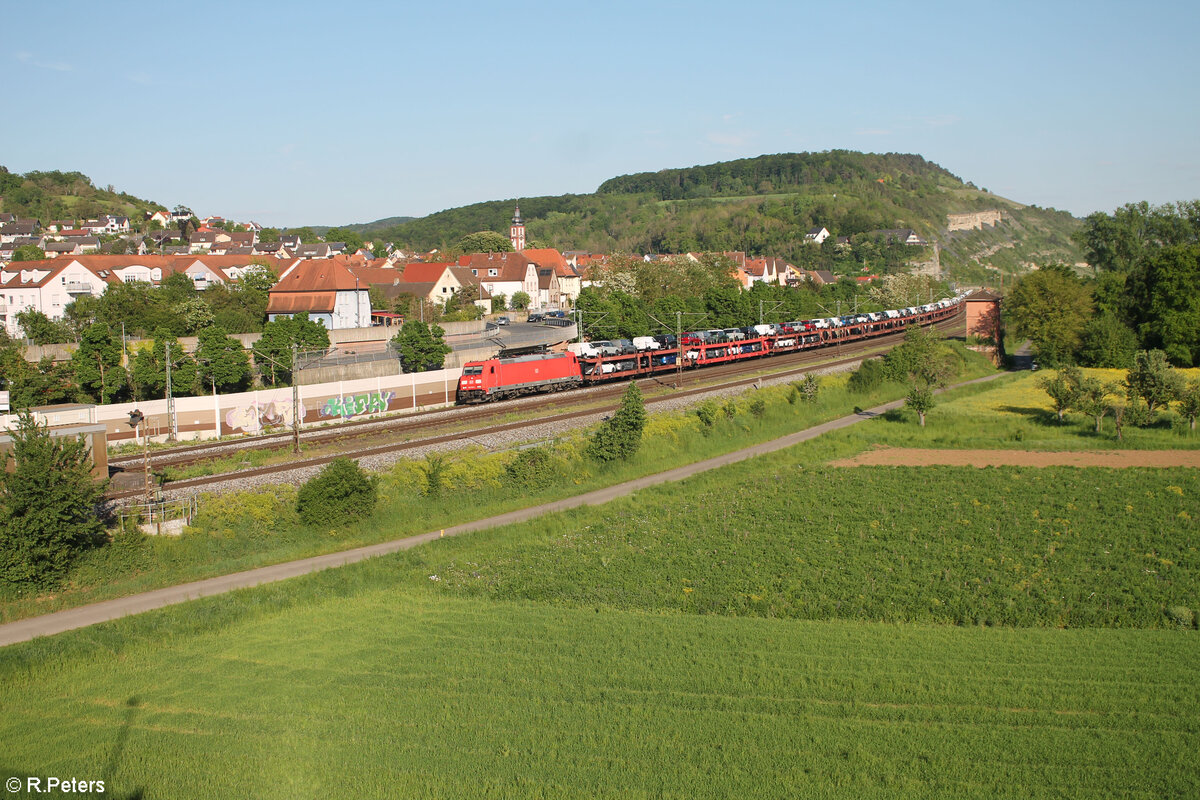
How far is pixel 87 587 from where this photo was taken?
81.6 ft

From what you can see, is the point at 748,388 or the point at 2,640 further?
the point at 748,388

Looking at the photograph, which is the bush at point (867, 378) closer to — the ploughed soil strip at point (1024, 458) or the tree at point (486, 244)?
the ploughed soil strip at point (1024, 458)

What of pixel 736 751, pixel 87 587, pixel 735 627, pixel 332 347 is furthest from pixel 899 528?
pixel 332 347

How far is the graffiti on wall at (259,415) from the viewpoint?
46.2m

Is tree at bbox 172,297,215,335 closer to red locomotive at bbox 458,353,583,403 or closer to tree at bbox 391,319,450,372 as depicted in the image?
tree at bbox 391,319,450,372

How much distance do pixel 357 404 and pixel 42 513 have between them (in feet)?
86.7

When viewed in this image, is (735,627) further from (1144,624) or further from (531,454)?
(531,454)

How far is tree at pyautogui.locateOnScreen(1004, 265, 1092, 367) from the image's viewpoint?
70.6 meters

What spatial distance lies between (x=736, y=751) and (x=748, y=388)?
141ft

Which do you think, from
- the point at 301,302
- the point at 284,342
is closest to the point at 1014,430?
the point at 284,342

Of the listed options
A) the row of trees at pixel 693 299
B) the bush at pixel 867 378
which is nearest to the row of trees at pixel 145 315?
the row of trees at pixel 693 299

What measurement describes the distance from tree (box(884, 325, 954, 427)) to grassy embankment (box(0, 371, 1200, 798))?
25.7 meters

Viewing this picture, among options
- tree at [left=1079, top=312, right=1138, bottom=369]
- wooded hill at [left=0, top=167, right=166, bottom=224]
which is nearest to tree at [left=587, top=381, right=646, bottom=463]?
tree at [left=1079, top=312, right=1138, bottom=369]

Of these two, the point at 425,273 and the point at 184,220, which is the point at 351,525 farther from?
the point at 184,220
